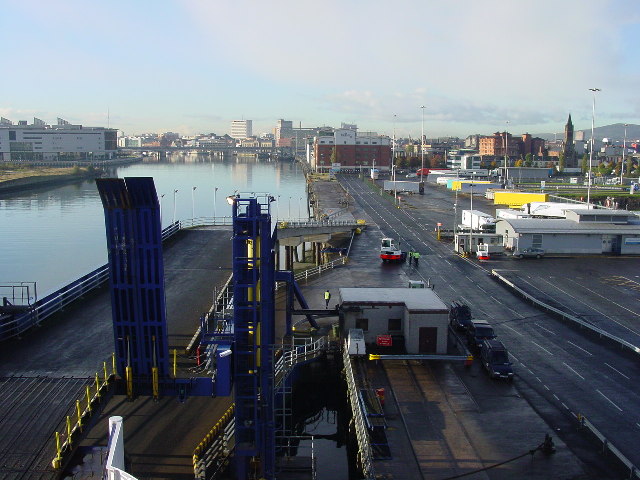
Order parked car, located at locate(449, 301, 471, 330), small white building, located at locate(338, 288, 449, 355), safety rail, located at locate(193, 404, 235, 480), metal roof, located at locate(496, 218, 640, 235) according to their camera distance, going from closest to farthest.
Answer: safety rail, located at locate(193, 404, 235, 480) → small white building, located at locate(338, 288, 449, 355) → parked car, located at locate(449, 301, 471, 330) → metal roof, located at locate(496, 218, 640, 235)

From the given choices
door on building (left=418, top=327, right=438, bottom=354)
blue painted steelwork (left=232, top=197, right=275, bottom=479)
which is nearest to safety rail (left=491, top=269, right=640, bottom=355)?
door on building (left=418, top=327, right=438, bottom=354)

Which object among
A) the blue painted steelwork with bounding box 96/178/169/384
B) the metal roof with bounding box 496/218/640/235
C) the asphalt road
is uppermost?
the blue painted steelwork with bounding box 96/178/169/384

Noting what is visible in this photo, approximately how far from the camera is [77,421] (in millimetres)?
11414

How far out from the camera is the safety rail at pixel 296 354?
17.9m

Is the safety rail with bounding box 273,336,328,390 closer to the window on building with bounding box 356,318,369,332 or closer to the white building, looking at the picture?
the window on building with bounding box 356,318,369,332

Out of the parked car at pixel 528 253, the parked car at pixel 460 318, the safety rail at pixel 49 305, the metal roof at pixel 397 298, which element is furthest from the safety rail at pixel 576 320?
the safety rail at pixel 49 305

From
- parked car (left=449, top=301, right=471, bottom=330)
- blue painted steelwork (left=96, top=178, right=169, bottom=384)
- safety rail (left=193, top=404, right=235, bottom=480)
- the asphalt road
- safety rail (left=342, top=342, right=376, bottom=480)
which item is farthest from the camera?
parked car (left=449, top=301, right=471, bottom=330)

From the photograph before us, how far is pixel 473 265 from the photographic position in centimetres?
3591

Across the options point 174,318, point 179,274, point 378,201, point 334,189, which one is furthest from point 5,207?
point 174,318

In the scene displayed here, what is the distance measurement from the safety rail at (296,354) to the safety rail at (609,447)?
7439 millimetres

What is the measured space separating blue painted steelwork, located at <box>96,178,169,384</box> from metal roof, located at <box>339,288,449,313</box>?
29.6 feet

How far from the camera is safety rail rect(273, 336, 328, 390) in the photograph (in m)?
17.9

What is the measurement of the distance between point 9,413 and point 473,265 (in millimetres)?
28165

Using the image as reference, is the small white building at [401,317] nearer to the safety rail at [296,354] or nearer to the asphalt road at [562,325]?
the safety rail at [296,354]
